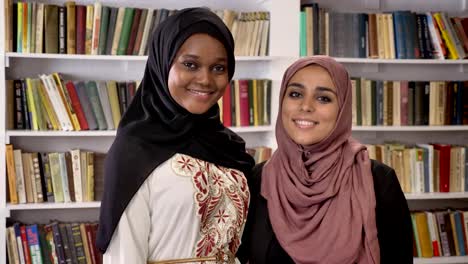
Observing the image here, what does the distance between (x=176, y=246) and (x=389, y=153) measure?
2293mm

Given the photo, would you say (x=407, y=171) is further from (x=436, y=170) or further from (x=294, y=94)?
(x=294, y=94)

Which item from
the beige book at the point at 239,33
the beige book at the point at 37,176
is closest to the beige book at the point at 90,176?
the beige book at the point at 37,176

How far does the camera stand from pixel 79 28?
11.6 ft

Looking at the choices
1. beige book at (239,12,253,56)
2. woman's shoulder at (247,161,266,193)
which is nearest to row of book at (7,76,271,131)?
beige book at (239,12,253,56)

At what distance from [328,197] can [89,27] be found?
194cm

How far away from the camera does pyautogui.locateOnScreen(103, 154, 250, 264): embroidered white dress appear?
1.91 metres

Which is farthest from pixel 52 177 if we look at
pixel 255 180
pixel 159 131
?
pixel 159 131

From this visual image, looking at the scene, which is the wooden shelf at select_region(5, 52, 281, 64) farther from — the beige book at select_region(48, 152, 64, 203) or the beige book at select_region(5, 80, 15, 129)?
the beige book at select_region(48, 152, 64, 203)

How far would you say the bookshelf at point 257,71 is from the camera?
3.53 m

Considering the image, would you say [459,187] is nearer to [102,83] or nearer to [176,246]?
[102,83]

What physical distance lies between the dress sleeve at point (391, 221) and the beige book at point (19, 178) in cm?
209

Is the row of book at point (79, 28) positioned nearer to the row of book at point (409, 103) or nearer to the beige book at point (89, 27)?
the beige book at point (89, 27)

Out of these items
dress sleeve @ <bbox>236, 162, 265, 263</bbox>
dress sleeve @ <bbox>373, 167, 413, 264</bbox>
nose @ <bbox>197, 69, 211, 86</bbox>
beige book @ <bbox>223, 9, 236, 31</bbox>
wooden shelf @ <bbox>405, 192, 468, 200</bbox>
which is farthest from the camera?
wooden shelf @ <bbox>405, 192, 468, 200</bbox>

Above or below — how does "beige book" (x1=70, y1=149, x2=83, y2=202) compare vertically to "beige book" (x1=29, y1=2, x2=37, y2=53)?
below
